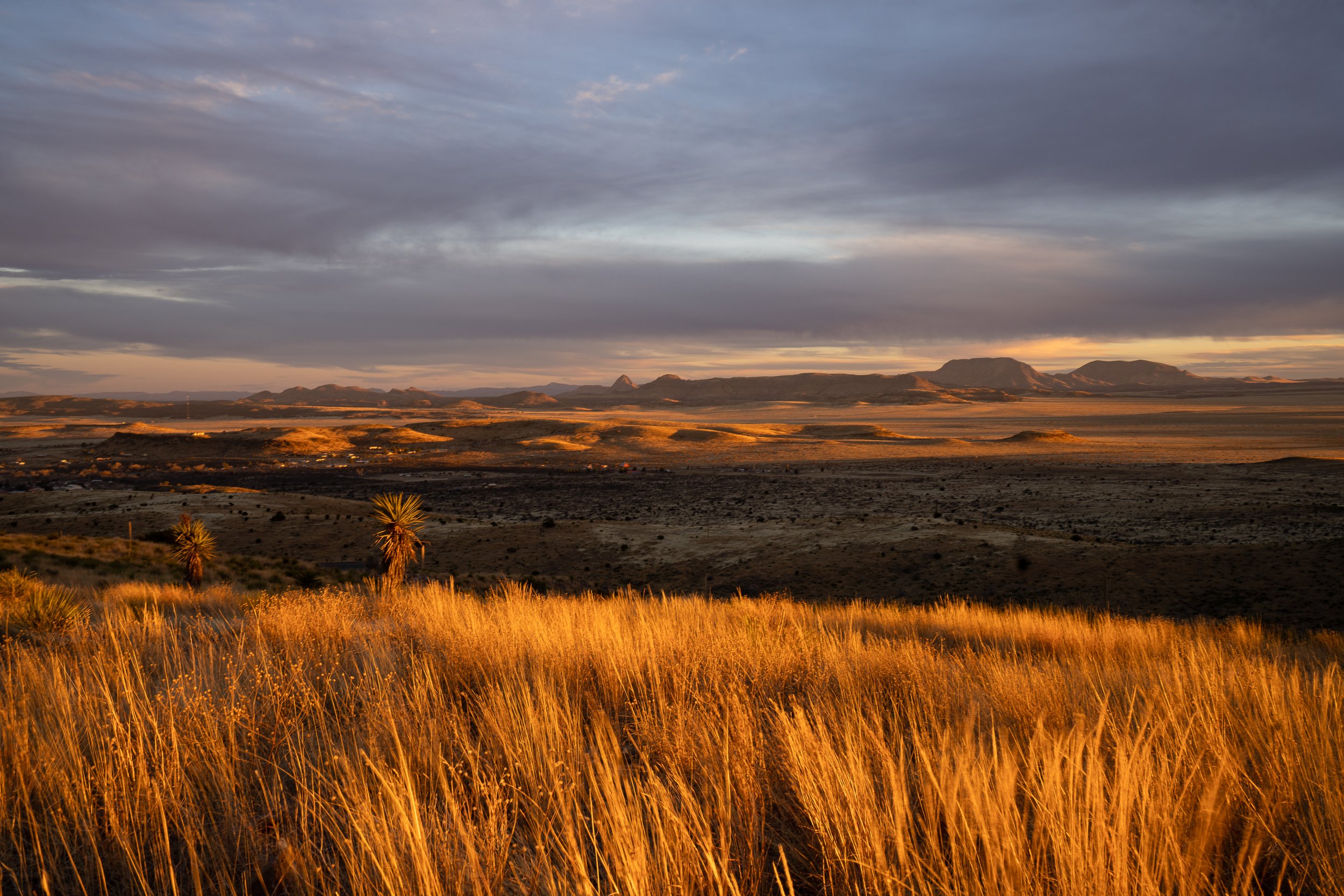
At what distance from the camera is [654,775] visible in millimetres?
2723

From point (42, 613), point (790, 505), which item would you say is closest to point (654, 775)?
point (42, 613)

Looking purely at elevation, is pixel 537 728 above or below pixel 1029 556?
above

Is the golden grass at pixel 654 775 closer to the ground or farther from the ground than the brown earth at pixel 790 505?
farther from the ground

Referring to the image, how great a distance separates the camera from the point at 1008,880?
2213 millimetres

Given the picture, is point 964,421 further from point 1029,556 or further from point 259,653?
point 259,653

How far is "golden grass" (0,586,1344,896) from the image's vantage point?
2.36 meters

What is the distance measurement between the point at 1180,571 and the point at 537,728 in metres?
23.6

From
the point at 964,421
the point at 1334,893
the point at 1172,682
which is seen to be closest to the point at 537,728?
the point at 1334,893

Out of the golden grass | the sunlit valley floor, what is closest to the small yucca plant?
the sunlit valley floor

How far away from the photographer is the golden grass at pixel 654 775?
7.75 ft

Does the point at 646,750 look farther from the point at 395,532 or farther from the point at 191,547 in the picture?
the point at 191,547

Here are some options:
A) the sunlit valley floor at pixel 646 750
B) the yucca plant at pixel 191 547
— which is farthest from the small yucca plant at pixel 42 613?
the yucca plant at pixel 191 547

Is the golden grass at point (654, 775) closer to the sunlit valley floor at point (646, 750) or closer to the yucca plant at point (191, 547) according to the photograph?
the sunlit valley floor at point (646, 750)

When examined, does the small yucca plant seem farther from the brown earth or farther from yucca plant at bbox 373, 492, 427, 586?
the brown earth
